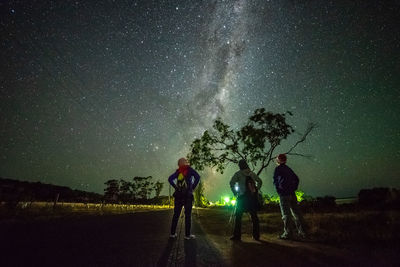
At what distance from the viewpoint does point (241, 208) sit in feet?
19.5

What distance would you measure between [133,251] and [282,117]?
22475 millimetres

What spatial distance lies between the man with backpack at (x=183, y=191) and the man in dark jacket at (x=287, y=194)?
2.21m

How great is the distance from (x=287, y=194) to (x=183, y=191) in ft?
8.89

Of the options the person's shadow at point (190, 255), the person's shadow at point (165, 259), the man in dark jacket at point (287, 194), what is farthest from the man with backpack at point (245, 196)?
the person's shadow at point (165, 259)

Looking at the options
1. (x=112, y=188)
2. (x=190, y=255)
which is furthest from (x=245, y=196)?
(x=112, y=188)

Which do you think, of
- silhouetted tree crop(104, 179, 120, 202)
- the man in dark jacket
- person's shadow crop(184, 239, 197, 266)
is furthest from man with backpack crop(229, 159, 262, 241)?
silhouetted tree crop(104, 179, 120, 202)

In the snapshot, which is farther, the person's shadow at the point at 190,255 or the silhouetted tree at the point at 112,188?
the silhouetted tree at the point at 112,188

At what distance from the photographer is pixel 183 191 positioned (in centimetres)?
588

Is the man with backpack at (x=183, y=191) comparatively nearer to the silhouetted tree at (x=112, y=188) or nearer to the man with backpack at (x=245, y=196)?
the man with backpack at (x=245, y=196)

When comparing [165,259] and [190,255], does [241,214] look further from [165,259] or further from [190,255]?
[165,259]

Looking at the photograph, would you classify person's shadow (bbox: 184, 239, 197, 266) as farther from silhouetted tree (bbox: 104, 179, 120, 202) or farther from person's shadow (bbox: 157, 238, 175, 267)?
silhouetted tree (bbox: 104, 179, 120, 202)

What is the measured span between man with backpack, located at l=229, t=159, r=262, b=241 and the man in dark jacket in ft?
1.79

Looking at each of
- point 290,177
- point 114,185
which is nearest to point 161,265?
point 290,177

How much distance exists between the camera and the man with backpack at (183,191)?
582 centimetres
